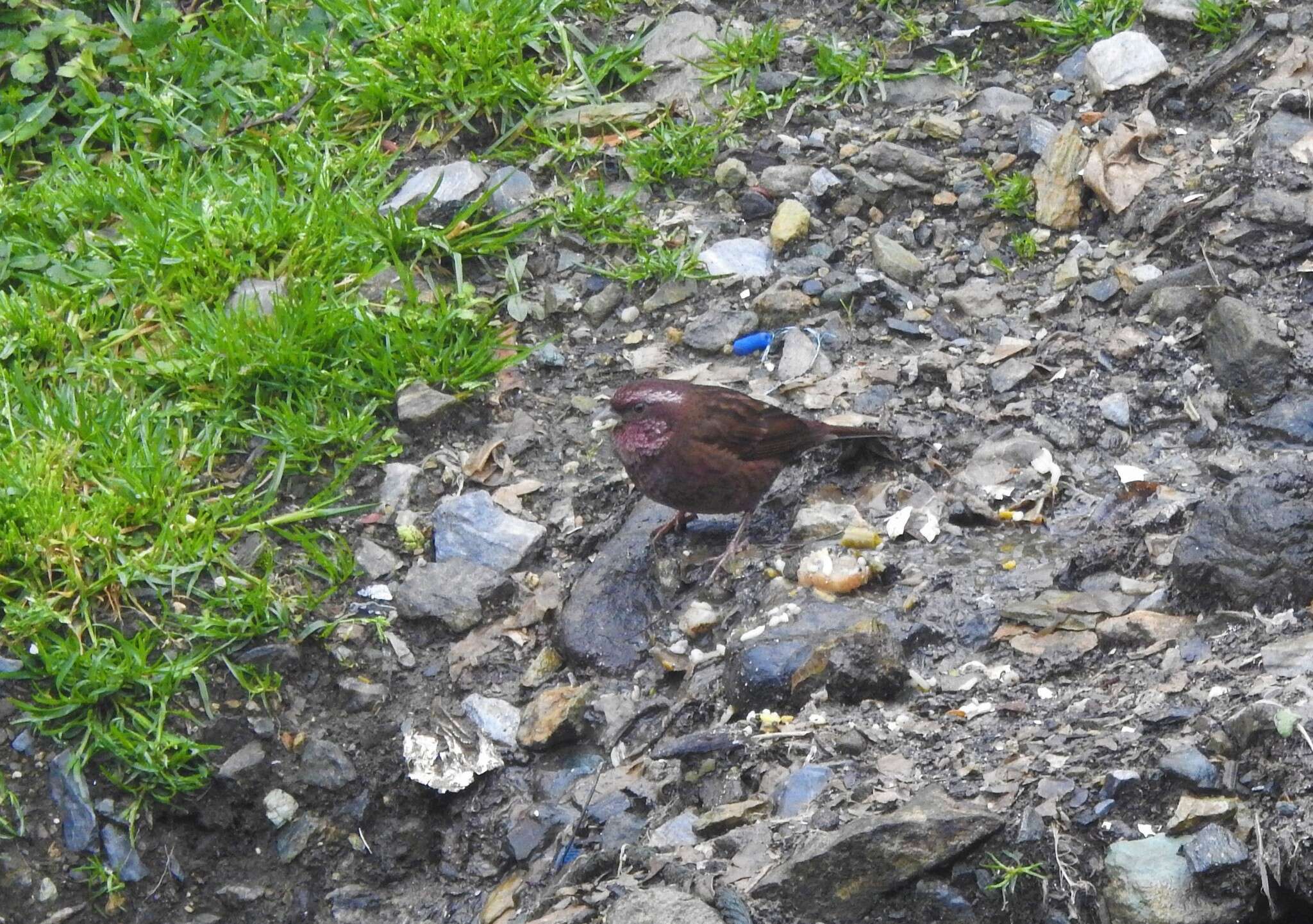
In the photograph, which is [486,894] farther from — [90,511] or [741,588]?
[90,511]

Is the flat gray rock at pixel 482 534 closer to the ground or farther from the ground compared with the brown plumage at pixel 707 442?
closer to the ground

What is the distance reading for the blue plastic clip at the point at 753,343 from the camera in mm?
5113

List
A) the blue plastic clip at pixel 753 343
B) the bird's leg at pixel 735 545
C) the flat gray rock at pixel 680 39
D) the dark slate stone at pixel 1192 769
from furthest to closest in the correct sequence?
the flat gray rock at pixel 680 39
the blue plastic clip at pixel 753 343
the bird's leg at pixel 735 545
the dark slate stone at pixel 1192 769

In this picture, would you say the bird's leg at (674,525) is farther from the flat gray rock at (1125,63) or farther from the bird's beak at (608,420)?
the flat gray rock at (1125,63)

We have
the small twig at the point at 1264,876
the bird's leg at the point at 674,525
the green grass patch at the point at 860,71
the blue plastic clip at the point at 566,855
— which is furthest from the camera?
the green grass patch at the point at 860,71

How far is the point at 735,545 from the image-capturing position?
440cm

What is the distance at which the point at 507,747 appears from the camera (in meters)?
4.08

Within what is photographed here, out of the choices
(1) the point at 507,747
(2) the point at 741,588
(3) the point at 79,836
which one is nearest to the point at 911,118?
(2) the point at 741,588

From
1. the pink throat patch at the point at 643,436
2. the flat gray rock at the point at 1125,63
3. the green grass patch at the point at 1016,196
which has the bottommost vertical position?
the pink throat patch at the point at 643,436

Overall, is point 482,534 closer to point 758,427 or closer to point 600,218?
point 758,427

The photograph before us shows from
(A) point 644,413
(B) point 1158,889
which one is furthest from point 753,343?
(B) point 1158,889

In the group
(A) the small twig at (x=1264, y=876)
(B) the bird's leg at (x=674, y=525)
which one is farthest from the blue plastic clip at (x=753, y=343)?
(A) the small twig at (x=1264, y=876)

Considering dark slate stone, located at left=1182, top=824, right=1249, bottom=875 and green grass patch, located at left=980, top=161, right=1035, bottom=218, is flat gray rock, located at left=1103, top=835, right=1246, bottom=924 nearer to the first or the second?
dark slate stone, located at left=1182, top=824, right=1249, bottom=875

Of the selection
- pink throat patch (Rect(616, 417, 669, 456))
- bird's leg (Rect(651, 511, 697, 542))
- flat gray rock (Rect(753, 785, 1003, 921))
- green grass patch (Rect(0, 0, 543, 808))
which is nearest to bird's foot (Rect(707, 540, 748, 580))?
bird's leg (Rect(651, 511, 697, 542))
